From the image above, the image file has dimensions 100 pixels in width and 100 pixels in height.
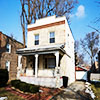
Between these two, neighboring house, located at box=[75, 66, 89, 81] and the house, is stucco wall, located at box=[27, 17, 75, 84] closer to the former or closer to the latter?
the house

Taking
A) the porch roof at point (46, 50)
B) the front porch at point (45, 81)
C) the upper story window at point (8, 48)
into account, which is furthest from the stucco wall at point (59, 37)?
the upper story window at point (8, 48)

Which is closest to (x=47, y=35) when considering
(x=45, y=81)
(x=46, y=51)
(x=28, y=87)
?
(x=46, y=51)

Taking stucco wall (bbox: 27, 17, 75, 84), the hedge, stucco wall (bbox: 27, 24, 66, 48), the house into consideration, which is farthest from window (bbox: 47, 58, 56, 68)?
the hedge

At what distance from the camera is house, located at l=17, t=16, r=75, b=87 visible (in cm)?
1016

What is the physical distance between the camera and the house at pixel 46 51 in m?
10.2

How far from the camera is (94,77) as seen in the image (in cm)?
2236

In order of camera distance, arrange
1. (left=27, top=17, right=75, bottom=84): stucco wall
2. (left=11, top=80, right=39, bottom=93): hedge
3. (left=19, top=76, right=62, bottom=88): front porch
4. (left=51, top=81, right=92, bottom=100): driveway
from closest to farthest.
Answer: (left=51, top=81, right=92, bottom=100): driveway
(left=11, top=80, right=39, bottom=93): hedge
(left=19, top=76, right=62, bottom=88): front porch
(left=27, top=17, right=75, bottom=84): stucco wall

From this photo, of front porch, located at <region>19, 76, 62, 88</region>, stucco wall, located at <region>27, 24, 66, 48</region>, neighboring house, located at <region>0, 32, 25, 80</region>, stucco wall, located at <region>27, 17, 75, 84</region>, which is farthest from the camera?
neighboring house, located at <region>0, 32, 25, 80</region>

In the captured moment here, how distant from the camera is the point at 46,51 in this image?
991 centimetres

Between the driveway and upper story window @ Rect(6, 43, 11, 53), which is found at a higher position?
upper story window @ Rect(6, 43, 11, 53)

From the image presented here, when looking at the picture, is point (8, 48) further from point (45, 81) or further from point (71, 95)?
point (71, 95)

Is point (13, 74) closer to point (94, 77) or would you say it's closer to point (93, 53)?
point (94, 77)

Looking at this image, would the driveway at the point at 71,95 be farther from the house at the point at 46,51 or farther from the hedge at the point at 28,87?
the house at the point at 46,51

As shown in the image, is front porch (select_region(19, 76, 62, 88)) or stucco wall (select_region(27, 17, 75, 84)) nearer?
front porch (select_region(19, 76, 62, 88))
